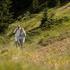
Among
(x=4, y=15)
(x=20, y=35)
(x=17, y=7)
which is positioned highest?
(x=20, y=35)

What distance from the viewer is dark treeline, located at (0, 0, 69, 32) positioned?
6844 centimetres

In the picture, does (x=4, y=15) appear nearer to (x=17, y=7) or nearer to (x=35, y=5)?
(x=35, y=5)

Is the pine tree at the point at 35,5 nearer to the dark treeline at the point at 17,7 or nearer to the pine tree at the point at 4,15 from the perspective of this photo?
the dark treeline at the point at 17,7

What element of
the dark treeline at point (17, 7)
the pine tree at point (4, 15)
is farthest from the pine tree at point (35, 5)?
the pine tree at point (4, 15)

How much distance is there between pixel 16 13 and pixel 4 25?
78.7ft

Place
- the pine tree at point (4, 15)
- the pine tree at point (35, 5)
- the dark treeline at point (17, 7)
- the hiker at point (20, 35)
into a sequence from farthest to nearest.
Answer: the pine tree at point (35, 5), the dark treeline at point (17, 7), the pine tree at point (4, 15), the hiker at point (20, 35)

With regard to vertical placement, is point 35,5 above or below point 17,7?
above

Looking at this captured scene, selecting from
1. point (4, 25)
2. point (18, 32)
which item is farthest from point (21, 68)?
point (4, 25)

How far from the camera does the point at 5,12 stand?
70.4m

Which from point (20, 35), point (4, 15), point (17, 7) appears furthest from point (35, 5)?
point (20, 35)

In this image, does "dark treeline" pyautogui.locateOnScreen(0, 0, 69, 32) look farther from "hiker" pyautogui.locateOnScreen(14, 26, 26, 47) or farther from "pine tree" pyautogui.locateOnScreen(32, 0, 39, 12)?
"hiker" pyautogui.locateOnScreen(14, 26, 26, 47)

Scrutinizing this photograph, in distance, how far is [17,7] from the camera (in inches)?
3644

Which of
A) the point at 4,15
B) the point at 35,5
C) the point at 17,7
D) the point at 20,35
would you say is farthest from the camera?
the point at 17,7

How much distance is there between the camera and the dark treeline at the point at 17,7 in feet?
225
